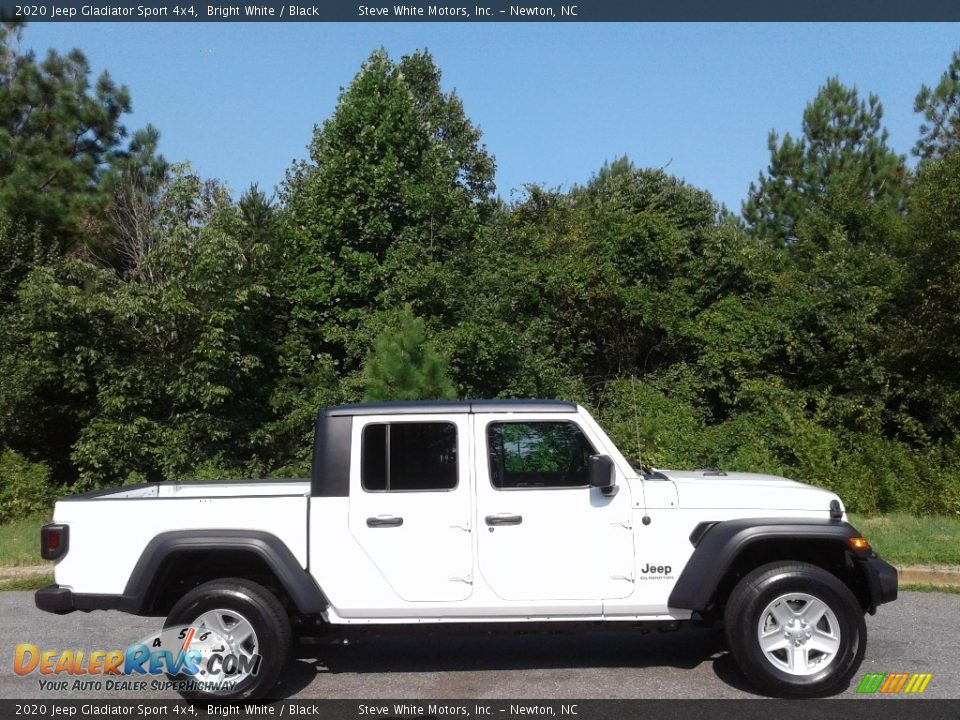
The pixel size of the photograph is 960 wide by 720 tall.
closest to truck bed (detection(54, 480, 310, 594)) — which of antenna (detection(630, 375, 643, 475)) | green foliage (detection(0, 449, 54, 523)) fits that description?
antenna (detection(630, 375, 643, 475))

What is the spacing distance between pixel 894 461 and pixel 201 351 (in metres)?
11.2

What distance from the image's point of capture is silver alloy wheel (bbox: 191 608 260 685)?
18.6ft

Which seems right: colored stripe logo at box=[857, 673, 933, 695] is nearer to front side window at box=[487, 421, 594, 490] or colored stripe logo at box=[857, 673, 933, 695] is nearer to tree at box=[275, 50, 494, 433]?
front side window at box=[487, 421, 594, 490]

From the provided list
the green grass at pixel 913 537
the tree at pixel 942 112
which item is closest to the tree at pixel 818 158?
the tree at pixel 942 112

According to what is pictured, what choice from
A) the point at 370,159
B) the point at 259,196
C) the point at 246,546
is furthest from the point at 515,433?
the point at 259,196

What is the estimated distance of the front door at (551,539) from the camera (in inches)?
225

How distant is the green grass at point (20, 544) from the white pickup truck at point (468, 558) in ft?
16.5

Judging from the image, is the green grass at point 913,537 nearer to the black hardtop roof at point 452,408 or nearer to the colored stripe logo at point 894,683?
the colored stripe logo at point 894,683

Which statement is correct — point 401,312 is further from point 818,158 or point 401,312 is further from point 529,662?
point 818,158

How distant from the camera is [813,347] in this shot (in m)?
17.1

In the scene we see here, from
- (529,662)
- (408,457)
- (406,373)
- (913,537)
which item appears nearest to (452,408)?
(408,457)

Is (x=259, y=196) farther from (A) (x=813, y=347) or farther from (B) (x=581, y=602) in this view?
(B) (x=581, y=602)

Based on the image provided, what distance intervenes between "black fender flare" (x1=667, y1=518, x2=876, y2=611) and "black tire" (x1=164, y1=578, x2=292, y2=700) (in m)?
2.41

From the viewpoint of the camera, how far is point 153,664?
236 inches
